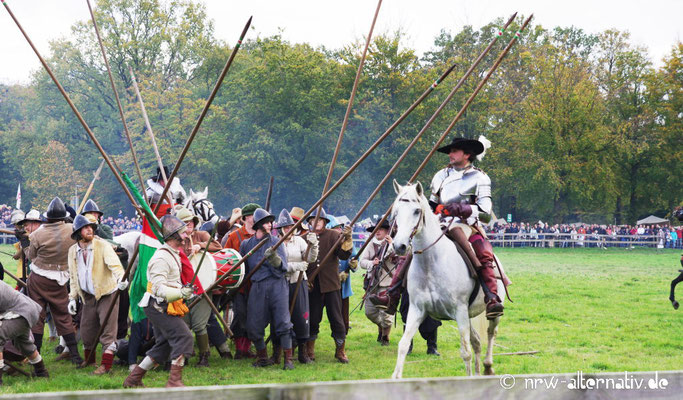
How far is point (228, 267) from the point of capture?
9.16 metres

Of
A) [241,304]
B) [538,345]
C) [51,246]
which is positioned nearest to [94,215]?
[51,246]

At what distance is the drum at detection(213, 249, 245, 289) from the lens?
9117 millimetres

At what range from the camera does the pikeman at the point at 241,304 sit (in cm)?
988

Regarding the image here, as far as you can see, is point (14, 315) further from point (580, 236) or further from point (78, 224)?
point (580, 236)

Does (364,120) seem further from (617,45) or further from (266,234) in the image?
(266,234)

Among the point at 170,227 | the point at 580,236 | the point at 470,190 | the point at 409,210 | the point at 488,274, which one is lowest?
Result: the point at 580,236

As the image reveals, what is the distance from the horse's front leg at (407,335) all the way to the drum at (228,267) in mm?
2361

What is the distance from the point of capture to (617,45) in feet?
168

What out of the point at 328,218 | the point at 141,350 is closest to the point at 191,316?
the point at 141,350

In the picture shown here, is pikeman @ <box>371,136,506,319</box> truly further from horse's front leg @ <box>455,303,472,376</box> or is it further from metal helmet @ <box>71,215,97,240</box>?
metal helmet @ <box>71,215,97,240</box>

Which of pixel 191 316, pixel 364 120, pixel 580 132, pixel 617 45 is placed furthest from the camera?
pixel 617 45

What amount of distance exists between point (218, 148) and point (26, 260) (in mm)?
39022

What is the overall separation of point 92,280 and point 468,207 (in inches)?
180

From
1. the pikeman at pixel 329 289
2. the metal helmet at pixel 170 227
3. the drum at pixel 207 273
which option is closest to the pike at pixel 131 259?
the metal helmet at pixel 170 227
